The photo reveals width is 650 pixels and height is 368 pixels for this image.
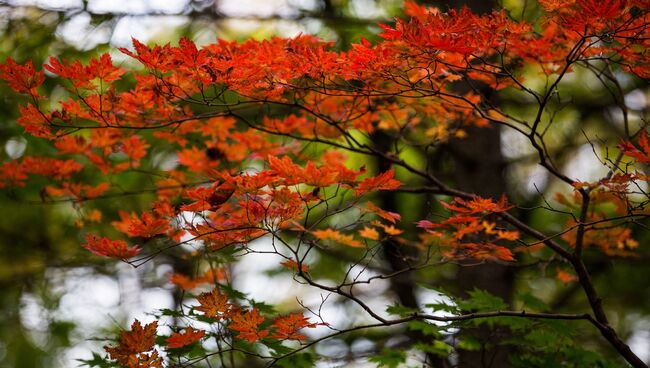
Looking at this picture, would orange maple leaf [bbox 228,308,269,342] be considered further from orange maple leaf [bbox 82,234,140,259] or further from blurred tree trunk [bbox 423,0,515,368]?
blurred tree trunk [bbox 423,0,515,368]

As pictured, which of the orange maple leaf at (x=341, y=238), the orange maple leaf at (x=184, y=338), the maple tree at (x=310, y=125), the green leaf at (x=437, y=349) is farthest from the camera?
the green leaf at (x=437, y=349)

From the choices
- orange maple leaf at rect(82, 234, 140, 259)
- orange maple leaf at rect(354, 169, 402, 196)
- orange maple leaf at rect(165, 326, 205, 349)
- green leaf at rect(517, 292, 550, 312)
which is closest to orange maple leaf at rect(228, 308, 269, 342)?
orange maple leaf at rect(165, 326, 205, 349)

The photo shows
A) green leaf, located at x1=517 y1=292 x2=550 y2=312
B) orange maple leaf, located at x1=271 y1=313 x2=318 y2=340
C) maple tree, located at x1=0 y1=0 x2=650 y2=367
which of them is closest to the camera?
maple tree, located at x1=0 y1=0 x2=650 y2=367

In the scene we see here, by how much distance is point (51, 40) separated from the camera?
4.01 meters

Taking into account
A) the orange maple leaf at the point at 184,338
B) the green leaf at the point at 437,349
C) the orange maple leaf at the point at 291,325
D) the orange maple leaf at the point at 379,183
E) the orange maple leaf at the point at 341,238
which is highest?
the orange maple leaf at the point at 341,238

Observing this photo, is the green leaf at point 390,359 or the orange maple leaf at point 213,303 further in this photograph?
the green leaf at point 390,359

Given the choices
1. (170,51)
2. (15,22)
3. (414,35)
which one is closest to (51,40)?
(15,22)

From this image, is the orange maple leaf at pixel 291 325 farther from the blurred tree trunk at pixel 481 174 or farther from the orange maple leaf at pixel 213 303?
the blurred tree trunk at pixel 481 174

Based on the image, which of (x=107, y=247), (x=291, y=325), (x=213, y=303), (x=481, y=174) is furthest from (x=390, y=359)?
(x=481, y=174)

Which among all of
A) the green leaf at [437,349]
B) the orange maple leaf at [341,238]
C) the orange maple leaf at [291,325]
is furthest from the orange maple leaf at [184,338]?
the green leaf at [437,349]

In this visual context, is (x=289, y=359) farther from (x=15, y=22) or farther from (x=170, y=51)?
(x=15, y=22)

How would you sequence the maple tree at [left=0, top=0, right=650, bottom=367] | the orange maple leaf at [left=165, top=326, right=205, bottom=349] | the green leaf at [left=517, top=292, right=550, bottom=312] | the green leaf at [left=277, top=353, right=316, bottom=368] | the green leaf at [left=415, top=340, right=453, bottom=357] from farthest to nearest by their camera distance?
1. the green leaf at [left=517, top=292, right=550, bottom=312]
2. the green leaf at [left=415, top=340, right=453, bottom=357]
3. the green leaf at [left=277, top=353, right=316, bottom=368]
4. the orange maple leaf at [left=165, top=326, right=205, bottom=349]
5. the maple tree at [left=0, top=0, right=650, bottom=367]

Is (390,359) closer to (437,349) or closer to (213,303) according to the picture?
(437,349)

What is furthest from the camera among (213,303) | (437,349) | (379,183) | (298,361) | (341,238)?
(437,349)
